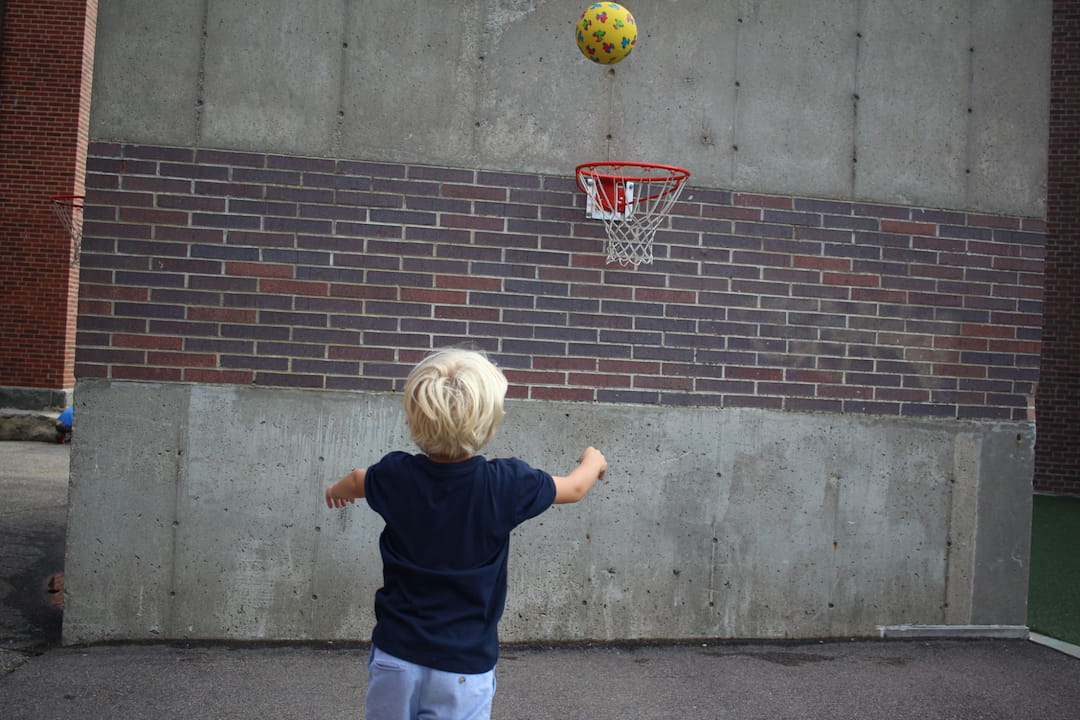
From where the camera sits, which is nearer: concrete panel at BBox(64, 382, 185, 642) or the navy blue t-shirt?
the navy blue t-shirt

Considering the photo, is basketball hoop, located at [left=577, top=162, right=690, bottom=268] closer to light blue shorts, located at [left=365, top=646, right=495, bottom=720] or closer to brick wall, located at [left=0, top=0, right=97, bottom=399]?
light blue shorts, located at [left=365, top=646, right=495, bottom=720]

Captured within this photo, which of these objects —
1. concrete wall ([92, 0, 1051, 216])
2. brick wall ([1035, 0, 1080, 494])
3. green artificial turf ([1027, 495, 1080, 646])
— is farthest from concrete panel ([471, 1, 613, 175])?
brick wall ([1035, 0, 1080, 494])

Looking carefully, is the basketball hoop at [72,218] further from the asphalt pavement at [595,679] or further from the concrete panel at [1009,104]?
the concrete panel at [1009,104]

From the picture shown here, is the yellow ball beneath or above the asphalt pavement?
above

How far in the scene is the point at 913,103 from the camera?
19.7ft

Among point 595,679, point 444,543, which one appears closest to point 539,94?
point 595,679

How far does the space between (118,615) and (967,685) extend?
4751 millimetres

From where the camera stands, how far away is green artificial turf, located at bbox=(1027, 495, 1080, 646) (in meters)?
6.45

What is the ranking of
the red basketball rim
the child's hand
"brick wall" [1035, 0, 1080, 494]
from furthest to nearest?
"brick wall" [1035, 0, 1080, 494] < the red basketball rim < the child's hand

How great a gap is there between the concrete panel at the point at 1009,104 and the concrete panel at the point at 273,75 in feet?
13.6

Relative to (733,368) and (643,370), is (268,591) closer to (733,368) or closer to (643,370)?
(643,370)

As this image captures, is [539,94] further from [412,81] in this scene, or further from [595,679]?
[595,679]

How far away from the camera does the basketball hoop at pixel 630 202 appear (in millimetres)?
5520

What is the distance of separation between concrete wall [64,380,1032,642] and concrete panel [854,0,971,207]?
1.56 metres
